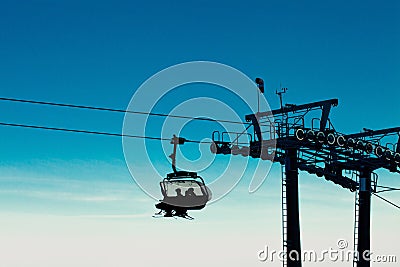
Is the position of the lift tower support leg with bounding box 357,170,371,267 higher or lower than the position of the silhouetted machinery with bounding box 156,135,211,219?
higher

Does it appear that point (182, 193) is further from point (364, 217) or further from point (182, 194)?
point (364, 217)

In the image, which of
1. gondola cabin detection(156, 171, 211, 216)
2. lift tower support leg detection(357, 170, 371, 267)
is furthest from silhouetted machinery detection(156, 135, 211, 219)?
lift tower support leg detection(357, 170, 371, 267)

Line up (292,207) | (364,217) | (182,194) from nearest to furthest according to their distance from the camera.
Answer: (182,194), (292,207), (364,217)

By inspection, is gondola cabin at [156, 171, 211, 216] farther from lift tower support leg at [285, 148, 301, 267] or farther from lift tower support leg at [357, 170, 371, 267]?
lift tower support leg at [357, 170, 371, 267]

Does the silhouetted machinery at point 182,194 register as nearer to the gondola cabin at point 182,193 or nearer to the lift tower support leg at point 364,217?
the gondola cabin at point 182,193

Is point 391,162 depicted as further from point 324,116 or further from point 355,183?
point 324,116

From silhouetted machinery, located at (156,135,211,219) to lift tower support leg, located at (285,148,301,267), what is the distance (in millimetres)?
7971

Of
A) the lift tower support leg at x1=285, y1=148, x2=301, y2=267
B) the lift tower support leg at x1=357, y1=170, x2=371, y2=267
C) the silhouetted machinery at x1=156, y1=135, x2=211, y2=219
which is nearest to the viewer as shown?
the silhouetted machinery at x1=156, y1=135, x2=211, y2=219

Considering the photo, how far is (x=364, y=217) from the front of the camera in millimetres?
43344

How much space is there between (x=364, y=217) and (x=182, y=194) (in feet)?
66.0

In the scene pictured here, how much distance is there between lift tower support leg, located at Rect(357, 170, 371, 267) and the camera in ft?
141

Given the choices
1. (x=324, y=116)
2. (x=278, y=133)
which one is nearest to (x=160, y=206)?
(x=278, y=133)

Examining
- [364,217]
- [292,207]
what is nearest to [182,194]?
[292,207]

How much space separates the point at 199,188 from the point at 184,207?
1.25 metres
